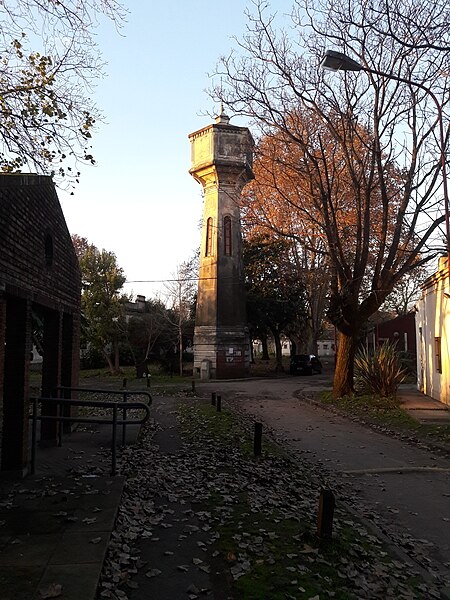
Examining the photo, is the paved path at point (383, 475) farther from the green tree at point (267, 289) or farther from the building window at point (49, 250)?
the green tree at point (267, 289)

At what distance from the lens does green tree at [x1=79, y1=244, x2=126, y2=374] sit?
37938mm

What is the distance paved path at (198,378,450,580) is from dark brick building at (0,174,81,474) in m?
4.86

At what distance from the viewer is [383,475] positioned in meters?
9.45

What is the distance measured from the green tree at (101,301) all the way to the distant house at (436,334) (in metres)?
21.0

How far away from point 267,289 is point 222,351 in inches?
288

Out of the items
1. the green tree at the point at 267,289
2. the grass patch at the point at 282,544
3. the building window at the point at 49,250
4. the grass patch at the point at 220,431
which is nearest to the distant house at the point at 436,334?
the grass patch at the point at 220,431

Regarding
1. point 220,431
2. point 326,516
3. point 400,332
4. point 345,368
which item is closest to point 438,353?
point 345,368

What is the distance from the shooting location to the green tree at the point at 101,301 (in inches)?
1494

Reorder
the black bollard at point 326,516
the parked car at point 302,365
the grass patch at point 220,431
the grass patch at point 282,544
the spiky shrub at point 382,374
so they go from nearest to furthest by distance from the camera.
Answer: the grass patch at point 282,544 → the black bollard at point 326,516 → the grass patch at point 220,431 → the spiky shrub at point 382,374 → the parked car at point 302,365

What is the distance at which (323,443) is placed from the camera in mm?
12516

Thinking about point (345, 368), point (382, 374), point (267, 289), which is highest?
point (267, 289)

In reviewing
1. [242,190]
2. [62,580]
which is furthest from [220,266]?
[62,580]

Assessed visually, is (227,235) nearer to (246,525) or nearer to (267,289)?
(267,289)

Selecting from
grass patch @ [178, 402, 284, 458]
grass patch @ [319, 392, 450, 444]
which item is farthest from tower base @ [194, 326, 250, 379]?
grass patch @ [178, 402, 284, 458]
